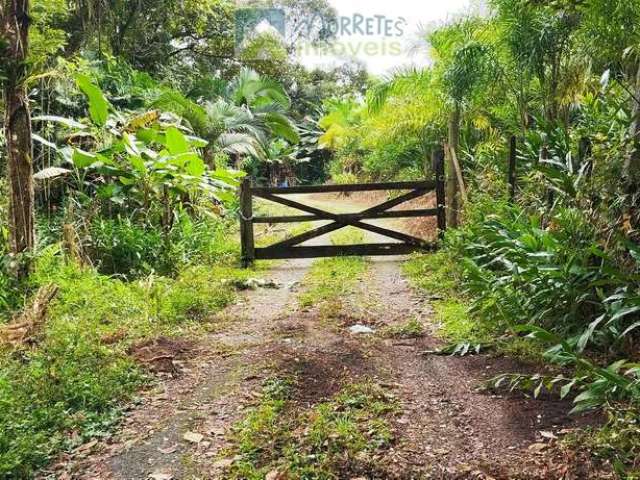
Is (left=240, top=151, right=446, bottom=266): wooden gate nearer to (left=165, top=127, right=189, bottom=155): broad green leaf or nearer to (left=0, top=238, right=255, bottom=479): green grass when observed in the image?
(left=165, top=127, right=189, bottom=155): broad green leaf

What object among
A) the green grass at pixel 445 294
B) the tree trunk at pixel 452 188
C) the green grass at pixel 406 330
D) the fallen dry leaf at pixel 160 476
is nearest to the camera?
the fallen dry leaf at pixel 160 476

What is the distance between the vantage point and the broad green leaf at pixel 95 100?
7.23 m

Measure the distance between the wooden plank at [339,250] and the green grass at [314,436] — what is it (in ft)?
16.6

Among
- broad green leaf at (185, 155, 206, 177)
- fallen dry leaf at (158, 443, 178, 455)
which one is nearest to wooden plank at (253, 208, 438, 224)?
broad green leaf at (185, 155, 206, 177)

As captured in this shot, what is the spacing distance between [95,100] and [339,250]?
13.3ft

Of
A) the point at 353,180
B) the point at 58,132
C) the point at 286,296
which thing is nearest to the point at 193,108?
the point at 58,132

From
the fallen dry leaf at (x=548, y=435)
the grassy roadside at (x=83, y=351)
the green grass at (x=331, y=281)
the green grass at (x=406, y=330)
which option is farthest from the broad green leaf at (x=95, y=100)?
the fallen dry leaf at (x=548, y=435)

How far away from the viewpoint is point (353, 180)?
22234 millimetres

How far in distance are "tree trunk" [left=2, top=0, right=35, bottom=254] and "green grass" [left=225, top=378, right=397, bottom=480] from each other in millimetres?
3636

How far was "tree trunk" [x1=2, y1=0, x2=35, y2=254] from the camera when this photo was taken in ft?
18.2

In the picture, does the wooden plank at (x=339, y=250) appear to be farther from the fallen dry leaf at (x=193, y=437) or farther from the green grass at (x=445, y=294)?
the fallen dry leaf at (x=193, y=437)

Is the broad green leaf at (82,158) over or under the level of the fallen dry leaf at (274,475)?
over

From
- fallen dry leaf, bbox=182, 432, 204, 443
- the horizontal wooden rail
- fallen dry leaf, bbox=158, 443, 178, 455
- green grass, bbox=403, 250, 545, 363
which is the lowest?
fallen dry leaf, bbox=158, 443, 178, 455

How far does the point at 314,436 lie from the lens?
3096 mm
